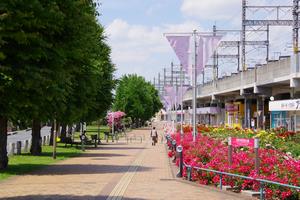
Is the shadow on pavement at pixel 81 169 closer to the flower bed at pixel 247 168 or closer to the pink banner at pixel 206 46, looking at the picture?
the flower bed at pixel 247 168

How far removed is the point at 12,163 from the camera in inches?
1057

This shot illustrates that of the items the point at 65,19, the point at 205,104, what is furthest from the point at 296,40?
the point at 205,104

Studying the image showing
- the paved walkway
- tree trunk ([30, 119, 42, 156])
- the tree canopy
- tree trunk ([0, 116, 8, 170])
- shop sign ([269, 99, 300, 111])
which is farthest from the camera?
shop sign ([269, 99, 300, 111])


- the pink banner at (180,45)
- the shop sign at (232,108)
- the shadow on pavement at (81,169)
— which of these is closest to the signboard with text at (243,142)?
the shadow on pavement at (81,169)

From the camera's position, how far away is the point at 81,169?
78.8 ft

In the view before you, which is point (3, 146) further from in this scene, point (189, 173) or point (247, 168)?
point (247, 168)

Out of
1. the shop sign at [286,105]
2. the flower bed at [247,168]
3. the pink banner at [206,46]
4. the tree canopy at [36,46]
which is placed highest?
the pink banner at [206,46]

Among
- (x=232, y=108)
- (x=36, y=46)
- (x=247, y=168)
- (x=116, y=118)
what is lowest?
(x=247, y=168)

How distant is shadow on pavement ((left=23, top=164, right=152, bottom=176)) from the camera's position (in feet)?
73.8

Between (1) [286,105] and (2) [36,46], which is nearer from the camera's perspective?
(2) [36,46]

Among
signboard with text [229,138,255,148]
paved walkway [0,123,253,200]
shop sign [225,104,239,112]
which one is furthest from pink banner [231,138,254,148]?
shop sign [225,104,239,112]

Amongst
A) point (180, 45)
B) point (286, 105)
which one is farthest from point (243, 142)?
point (286, 105)

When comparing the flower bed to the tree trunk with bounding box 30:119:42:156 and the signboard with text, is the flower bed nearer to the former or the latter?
the signboard with text

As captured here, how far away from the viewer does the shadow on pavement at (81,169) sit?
73.8 feet
